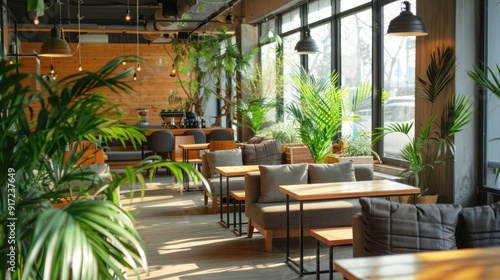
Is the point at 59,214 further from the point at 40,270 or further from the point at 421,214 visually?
the point at 421,214

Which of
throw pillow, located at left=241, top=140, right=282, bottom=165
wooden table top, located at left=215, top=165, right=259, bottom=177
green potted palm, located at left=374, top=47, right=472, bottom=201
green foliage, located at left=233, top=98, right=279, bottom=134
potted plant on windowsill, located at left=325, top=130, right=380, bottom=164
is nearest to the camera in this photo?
green potted palm, located at left=374, top=47, right=472, bottom=201

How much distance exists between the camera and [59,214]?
224cm

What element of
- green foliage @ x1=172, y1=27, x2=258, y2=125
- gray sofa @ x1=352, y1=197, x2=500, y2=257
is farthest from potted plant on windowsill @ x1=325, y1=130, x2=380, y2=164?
green foliage @ x1=172, y1=27, x2=258, y2=125

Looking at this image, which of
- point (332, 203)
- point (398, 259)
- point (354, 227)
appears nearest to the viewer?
point (398, 259)

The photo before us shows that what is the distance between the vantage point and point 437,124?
749cm

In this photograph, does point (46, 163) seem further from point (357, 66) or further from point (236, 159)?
point (357, 66)

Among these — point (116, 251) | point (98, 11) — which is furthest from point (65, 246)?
point (98, 11)

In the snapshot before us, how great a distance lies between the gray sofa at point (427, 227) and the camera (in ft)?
13.7

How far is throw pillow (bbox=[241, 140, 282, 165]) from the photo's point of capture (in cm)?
993

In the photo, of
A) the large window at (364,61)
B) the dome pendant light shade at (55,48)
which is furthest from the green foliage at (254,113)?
the dome pendant light shade at (55,48)

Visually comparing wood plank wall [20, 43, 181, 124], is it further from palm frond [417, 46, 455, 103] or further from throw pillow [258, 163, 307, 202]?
palm frond [417, 46, 455, 103]

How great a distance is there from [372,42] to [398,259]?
696 cm

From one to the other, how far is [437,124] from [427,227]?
3505 mm

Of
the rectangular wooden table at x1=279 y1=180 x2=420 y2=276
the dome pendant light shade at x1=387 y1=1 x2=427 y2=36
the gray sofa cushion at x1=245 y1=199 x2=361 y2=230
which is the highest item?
the dome pendant light shade at x1=387 y1=1 x2=427 y2=36
